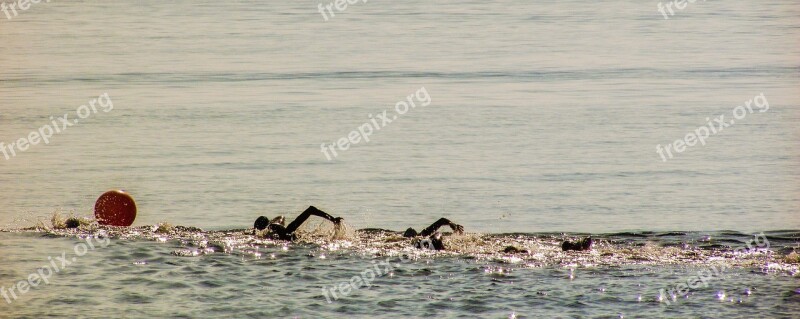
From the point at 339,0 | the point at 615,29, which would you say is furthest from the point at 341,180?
the point at 339,0

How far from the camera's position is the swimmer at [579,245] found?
18.7 m

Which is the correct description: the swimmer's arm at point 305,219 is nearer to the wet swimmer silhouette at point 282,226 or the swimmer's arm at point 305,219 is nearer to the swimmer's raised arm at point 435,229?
the wet swimmer silhouette at point 282,226

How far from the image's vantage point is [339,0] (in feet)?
226

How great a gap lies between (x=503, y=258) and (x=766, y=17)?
44967 millimetres

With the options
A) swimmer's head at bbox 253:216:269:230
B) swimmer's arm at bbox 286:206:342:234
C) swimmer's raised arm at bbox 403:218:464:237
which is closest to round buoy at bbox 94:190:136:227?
swimmer's head at bbox 253:216:269:230

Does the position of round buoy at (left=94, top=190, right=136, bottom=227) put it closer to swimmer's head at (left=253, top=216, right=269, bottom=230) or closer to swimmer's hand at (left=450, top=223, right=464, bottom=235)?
swimmer's head at (left=253, top=216, right=269, bottom=230)

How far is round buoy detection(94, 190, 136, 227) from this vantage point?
2069 centimetres

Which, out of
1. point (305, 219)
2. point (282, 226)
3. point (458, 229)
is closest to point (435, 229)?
point (458, 229)

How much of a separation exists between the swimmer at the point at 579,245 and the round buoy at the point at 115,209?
26.2 ft

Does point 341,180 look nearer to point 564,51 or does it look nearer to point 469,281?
point 469,281


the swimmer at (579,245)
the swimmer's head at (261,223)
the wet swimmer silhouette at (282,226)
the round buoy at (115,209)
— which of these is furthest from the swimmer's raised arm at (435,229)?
the round buoy at (115,209)

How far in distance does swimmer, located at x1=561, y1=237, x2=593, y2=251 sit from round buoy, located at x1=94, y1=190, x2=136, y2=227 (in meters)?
7.99

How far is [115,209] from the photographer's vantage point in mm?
20812

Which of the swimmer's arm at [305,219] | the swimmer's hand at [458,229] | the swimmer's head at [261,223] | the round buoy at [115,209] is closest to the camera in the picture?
the swimmer's arm at [305,219]
